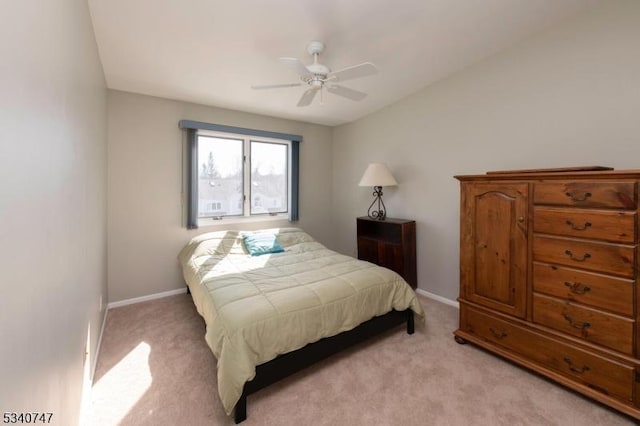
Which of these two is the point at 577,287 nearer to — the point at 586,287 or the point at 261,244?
the point at 586,287

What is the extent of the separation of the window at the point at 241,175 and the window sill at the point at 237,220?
5cm

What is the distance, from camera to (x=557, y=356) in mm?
1893

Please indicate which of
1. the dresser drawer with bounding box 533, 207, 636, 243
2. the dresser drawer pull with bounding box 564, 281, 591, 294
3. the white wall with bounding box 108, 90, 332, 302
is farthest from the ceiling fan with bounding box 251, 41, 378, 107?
the dresser drawer pull with bounding box 564, 281, 591, 294

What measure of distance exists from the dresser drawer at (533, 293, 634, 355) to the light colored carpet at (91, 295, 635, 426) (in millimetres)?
422

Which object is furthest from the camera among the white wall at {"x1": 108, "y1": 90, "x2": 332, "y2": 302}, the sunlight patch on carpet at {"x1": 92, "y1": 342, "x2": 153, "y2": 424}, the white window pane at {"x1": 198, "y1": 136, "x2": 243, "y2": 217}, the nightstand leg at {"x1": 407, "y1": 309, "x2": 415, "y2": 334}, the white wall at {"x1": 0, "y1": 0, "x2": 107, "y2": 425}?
the white window pane at {"x1": 198, "y1": 136, "x2": 243, "y2": 217}

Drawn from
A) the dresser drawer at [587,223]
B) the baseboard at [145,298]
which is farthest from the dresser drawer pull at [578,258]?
the baseboard at [145,298]

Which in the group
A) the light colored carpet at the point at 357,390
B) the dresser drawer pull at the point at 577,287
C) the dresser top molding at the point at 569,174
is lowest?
the light colored carpet at the point at 357,390

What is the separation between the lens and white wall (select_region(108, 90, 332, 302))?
10.2ft

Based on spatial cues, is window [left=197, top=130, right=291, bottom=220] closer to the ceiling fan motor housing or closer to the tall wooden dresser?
the ceiling fan motor housing

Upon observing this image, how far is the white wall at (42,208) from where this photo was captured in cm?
67

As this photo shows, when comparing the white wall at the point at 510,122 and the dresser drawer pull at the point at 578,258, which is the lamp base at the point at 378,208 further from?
the dresser drawer pull at the point at 578,258

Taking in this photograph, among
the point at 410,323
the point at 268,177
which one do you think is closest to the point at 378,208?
the point at 268,177

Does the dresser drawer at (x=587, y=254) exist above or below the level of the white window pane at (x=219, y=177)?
below

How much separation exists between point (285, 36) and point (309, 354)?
251cm
